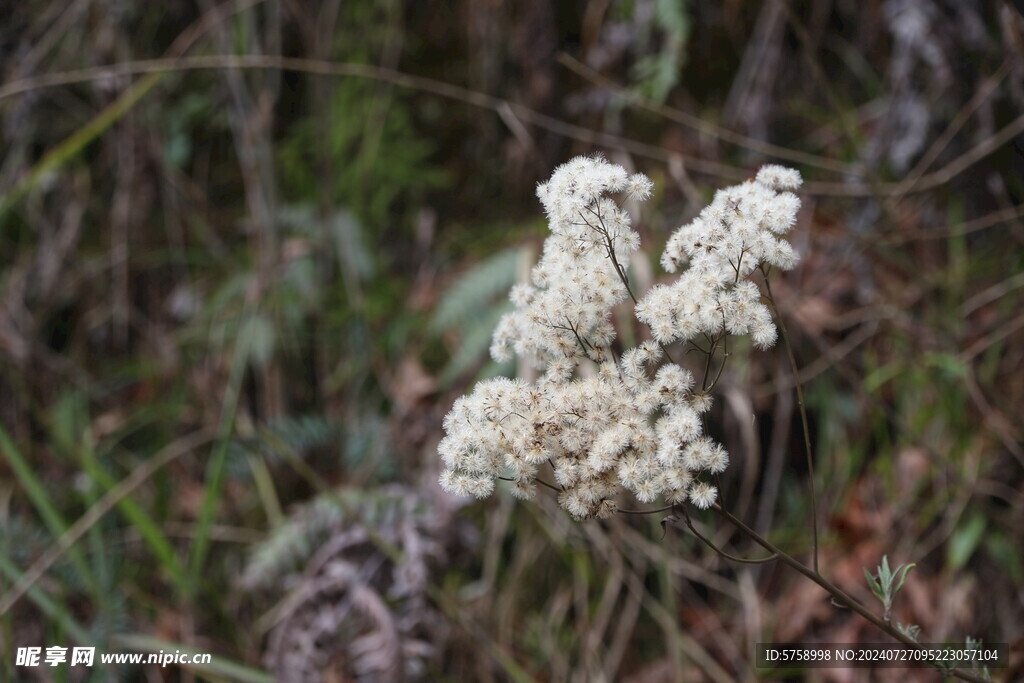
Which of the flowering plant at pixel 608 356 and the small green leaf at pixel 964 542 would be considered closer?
the flowering plant at pixel 608 356

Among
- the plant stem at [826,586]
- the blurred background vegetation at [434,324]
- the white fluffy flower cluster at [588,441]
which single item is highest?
the blurred background vegetation at [434,324]

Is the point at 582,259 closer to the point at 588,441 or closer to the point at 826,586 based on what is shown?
the point at 588,441

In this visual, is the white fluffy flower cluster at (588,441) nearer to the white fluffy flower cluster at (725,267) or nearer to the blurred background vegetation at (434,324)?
the white fluffy flower cluster at (725,267)

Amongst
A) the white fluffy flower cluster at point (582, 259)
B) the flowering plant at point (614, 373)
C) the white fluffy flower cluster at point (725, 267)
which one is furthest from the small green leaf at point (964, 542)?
the white fluffy flower cluster at point (582, 259)

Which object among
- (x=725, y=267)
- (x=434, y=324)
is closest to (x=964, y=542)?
Answer: (x=725, y=267)

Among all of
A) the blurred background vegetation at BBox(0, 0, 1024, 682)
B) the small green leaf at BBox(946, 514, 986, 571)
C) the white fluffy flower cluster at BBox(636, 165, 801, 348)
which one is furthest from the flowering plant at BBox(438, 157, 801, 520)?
the small green leaf at BBox(946, 514, 986, 571)

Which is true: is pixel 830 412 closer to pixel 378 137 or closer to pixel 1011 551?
pixel 1011 551

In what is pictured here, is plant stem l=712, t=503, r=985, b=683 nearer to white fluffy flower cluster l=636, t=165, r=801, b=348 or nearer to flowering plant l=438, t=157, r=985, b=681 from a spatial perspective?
flowering plant l=438, t=157, r=985, b=681
